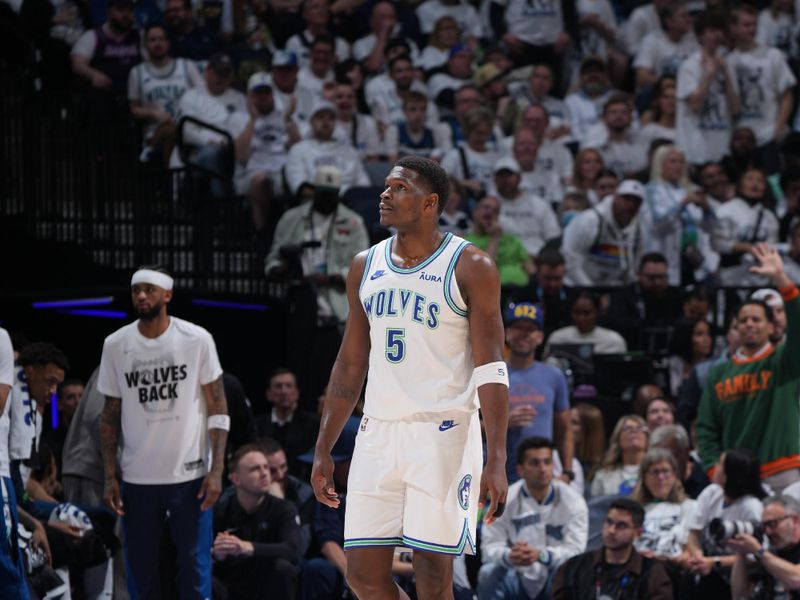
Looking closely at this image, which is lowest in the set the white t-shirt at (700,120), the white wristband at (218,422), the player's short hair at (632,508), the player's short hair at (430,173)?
the player's short hair at (632,508)

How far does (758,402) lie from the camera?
8.98 meters

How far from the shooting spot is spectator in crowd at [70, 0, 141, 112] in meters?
12.9

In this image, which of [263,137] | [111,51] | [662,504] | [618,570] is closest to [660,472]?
[662,504]

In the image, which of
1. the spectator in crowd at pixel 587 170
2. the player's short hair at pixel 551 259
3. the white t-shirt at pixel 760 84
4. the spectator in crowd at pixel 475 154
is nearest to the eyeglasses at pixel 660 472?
the player's short hair at pixel 551 259

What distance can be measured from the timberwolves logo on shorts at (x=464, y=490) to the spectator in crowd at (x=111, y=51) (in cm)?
811

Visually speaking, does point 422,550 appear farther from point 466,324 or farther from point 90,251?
point 90,251

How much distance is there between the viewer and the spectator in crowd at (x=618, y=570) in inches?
337

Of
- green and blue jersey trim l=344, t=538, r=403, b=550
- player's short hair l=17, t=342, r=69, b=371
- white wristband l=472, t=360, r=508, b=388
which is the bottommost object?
green and blue jersey trim l=344, t=538, r=403, b=550

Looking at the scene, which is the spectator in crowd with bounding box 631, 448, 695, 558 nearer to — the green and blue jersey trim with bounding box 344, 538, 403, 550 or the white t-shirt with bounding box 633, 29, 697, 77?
the green and blue jersey trim with bounding box 344, 538, 403, 550

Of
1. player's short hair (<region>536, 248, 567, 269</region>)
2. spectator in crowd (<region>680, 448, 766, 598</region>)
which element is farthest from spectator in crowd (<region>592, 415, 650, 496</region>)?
player's short hair (<region>536, 248, 567, 269</region>)

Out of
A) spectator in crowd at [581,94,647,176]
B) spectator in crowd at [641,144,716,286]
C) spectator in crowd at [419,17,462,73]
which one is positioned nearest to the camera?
spectator in crowd at [641,144,716,286]

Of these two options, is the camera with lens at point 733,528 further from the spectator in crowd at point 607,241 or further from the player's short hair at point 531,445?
the spectator in crowd at point 607,241

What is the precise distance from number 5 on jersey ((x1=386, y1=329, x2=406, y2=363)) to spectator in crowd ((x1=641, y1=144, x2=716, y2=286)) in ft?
24.2

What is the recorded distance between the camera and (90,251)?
11.7m
